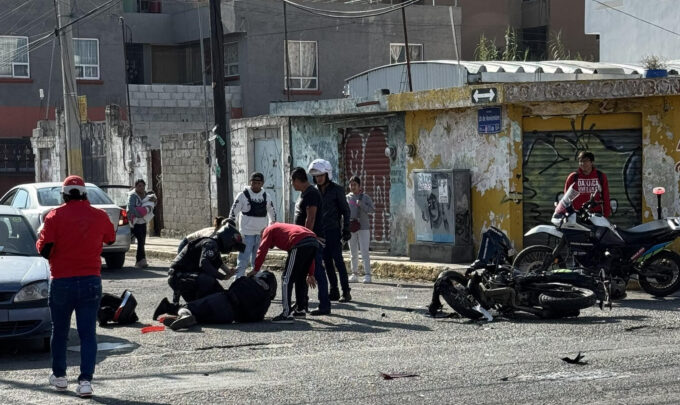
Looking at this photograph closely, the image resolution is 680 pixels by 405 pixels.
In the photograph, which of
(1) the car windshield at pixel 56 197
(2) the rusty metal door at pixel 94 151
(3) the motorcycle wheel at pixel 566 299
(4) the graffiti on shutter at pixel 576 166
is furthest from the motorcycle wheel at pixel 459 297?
(2) the rusty metal door at pixel 94 151

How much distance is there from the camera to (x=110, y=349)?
11266mm

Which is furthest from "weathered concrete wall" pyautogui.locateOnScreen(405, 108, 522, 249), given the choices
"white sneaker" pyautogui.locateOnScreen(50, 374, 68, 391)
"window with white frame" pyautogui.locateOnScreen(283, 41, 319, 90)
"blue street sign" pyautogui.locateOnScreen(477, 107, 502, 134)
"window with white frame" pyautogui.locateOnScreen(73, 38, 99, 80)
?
"window with white frame" pyautogui.locateOnScreen(73, 38, 99, 80)

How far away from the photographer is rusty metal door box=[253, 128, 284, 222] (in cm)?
2427

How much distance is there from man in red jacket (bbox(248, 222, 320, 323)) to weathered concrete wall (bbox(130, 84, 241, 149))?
864 inches

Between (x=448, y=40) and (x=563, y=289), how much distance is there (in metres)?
32.4

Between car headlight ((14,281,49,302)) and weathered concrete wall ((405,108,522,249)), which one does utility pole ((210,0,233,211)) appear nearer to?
weathered concrete wall ((405,108,522,249))

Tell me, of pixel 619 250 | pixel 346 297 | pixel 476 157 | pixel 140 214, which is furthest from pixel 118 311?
pixel 140 214

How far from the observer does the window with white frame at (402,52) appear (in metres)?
42.3

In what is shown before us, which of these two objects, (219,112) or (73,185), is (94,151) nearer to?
A: (219,112)

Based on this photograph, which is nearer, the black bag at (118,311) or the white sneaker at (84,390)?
the white sneaker at (84,390)

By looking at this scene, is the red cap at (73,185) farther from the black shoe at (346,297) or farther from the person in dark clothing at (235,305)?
the black shoe at (346,297)

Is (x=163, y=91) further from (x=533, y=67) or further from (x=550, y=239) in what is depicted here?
(x=550, y=239)

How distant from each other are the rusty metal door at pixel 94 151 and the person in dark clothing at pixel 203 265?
61.5 ft

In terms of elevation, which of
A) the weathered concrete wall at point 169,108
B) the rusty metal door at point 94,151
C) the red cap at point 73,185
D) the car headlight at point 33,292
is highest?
the weathered concrete wall at point 169,108
